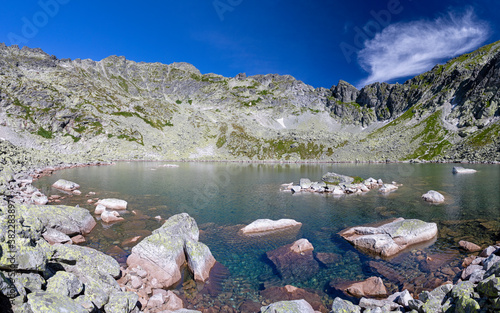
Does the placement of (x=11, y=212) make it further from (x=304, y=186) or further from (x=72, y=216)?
(x=304, y=186)

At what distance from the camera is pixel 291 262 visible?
19.8 m

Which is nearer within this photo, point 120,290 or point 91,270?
point 120,290

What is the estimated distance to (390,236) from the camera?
76.1 ft

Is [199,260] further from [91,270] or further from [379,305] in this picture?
[379,305]

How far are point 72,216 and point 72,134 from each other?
190892 millimetres

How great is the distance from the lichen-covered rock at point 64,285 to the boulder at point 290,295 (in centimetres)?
1043

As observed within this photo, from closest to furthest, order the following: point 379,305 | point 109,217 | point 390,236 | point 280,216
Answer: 1. point 379,305
2. point 390,236
3. point 109,217
4. point 280,216

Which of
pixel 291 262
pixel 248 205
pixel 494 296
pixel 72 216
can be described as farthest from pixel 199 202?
pixel 494 296

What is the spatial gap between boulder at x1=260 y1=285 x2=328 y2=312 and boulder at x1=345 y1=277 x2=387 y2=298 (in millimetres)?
2370

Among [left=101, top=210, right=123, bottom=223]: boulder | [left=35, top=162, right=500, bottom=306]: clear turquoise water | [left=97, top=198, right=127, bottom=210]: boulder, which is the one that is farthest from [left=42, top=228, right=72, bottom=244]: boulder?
[left=97, top=198, right=127, bottom=210]: boulder

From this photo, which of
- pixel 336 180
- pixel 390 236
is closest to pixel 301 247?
pixel 390 236

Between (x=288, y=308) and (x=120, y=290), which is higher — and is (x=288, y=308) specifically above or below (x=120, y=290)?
above

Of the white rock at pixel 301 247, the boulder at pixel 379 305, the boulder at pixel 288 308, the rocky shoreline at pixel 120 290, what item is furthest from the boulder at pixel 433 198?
the boulder at pixel 288 308

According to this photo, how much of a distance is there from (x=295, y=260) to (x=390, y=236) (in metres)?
10.3
